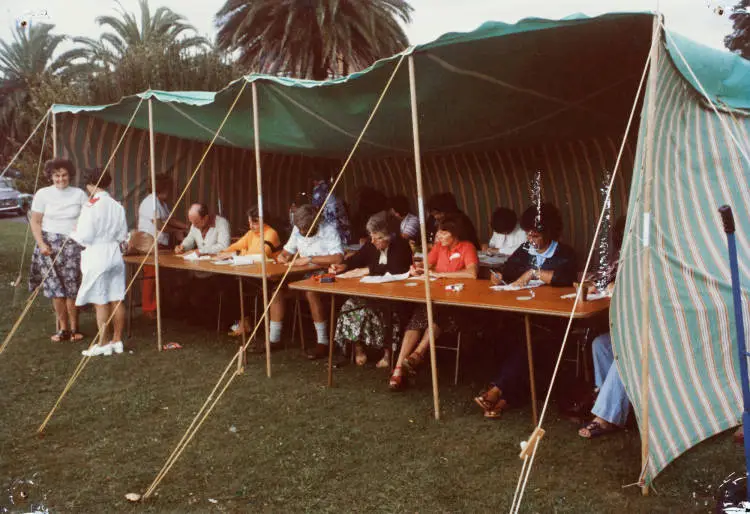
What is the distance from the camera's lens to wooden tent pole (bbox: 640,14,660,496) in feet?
10.1

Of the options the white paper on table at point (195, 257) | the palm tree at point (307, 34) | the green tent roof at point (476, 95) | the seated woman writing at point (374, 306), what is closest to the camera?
the green tent roof at point (476, 95)

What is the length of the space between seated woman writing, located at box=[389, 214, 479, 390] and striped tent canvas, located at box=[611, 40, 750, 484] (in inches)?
77.1

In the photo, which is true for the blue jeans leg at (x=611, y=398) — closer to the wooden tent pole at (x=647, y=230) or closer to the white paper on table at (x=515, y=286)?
the wooden tent pole at (x=647, y=230)

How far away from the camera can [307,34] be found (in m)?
16.8

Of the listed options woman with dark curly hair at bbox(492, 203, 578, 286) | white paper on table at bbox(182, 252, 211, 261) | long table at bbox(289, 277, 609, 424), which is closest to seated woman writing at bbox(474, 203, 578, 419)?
woman with dark curly hair at bbox(492, 203, 578, 286)

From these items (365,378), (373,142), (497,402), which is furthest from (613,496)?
(373,142)

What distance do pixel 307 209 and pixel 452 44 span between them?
8.83 feet

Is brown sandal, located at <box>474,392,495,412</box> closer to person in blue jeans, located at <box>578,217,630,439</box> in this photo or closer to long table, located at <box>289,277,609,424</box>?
long table, located at <box>289,277,609,424</box>

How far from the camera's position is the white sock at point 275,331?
6.24 meters

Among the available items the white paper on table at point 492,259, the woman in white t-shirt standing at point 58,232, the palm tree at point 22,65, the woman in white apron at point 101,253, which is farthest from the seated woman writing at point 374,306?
the palm tree at point 22,65

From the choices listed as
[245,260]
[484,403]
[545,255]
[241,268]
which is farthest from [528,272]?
[245,260]

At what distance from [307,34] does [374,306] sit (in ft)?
42.5

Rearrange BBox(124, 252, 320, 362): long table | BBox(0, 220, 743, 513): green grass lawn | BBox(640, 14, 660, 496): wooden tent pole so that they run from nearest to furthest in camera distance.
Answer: BBox(640, 14, 660, 496): wooden tent pole → BBox(0, 220, 743, 513): green grass lawn → BBox(124, 252, 320, 362): long table

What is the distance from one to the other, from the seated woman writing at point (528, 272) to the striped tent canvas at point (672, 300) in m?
1.33
